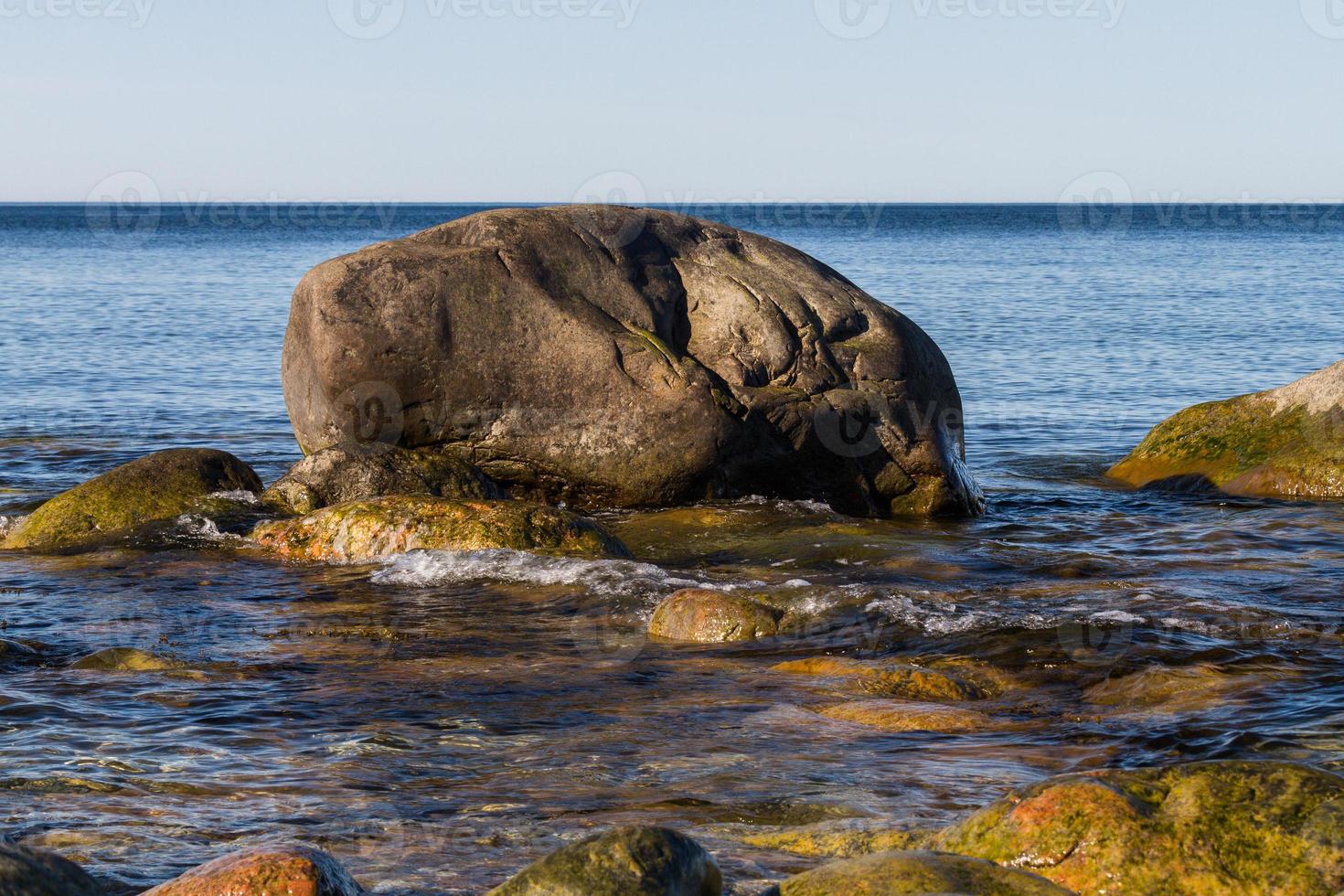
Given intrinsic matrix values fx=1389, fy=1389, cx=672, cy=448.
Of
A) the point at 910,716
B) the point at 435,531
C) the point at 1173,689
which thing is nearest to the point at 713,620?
the point at 910,716

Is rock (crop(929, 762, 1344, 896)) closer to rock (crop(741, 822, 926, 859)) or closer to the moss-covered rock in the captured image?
rock (crop(741, 822, 926, 859))

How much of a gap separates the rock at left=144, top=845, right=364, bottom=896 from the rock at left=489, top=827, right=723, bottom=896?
555 millimetres

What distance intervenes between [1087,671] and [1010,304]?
100 feet

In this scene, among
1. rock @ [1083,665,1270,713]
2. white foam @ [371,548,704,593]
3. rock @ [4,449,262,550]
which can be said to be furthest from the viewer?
rock @ [4,449,262,550]

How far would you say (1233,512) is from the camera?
1248 centimetres

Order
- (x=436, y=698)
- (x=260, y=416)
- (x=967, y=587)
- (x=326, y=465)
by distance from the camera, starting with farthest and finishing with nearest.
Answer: (x=260, y=416)
(x=326, y=465)
(x=967, y=587)
(x=436, y=698)

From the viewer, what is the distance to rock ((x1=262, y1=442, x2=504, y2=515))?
1148 cm

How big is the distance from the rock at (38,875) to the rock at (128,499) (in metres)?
7.26

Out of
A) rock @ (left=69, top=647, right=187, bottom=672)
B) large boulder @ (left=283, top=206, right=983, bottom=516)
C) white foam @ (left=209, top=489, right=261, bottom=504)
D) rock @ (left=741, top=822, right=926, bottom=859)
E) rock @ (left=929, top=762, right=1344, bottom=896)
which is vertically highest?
large boulder @ (left=283, top=206, right=983, bottom=516)

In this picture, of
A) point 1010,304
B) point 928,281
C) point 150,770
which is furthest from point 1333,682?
point 928,281

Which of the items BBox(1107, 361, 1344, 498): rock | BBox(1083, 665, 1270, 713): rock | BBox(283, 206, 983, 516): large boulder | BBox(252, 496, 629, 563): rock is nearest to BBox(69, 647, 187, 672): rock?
BBox(252, 496, 629, 563): rock

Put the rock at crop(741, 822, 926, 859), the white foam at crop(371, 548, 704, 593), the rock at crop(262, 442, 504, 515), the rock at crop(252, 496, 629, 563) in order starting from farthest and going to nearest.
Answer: the rock at crop(262, 442, 504, 515)
the rock at crop(252, 496, 629, 563)
the white foam at crop(371, 548, 704, 593)
the rock at crop(741, 822, 926, 859)

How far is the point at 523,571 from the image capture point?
987 centimetres

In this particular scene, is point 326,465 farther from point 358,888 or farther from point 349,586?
point 358,888
